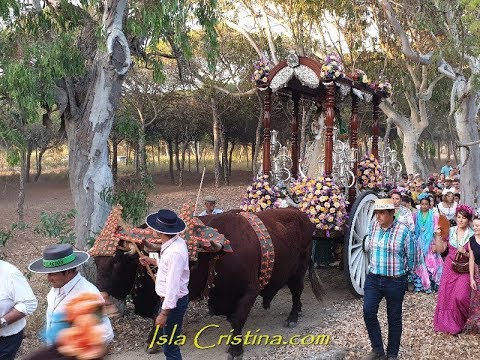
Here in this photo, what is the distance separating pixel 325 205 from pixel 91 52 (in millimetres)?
3953

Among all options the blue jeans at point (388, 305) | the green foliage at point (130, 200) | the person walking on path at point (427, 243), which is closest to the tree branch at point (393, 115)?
the person walking on path at point (427, 243)

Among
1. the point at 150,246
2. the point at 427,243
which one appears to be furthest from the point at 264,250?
the point at 427,243

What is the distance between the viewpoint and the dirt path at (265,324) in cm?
592

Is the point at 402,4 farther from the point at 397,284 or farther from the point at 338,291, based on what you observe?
the point at 397,284

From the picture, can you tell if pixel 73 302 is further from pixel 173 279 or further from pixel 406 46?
pixel 406 46

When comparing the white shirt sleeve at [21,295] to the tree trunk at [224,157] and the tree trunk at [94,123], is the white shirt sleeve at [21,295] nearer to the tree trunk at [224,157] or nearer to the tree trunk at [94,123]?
the tree trunk at [94,123]

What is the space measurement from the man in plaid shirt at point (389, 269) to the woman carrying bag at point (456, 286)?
1.53 metres

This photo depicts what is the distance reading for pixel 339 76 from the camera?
768 cm

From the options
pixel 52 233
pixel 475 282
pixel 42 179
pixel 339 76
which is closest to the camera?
pixel 475 282

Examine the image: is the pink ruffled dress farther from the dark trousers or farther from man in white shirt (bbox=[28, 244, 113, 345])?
the dark trousers

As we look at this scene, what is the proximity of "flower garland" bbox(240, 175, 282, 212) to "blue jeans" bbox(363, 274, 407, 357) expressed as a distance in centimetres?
313

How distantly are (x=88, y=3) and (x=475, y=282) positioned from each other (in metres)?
6.04

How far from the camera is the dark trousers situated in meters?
3.75

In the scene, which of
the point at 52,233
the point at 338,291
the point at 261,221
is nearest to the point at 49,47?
the point at 52,233
